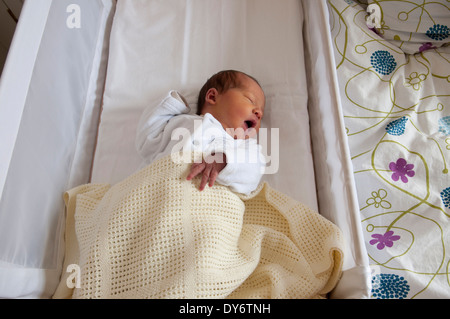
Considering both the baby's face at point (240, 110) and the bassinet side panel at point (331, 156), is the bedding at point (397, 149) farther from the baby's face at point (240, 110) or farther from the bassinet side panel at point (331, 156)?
the baby's face at point (240, 110)

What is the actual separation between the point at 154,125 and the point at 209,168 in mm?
249

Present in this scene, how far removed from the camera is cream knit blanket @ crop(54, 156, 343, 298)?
31.1 inches

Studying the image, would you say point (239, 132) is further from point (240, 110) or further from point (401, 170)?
point (401, 170)

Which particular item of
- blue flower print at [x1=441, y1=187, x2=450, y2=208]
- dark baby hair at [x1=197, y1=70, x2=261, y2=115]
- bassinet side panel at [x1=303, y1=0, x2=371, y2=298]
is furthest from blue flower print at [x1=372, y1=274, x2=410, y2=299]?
dark baby hair at [x1=197, y1=70, x2=261, y2=115]

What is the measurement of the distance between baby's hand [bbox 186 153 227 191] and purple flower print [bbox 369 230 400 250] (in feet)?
1.52

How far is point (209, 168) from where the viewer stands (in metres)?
0.90

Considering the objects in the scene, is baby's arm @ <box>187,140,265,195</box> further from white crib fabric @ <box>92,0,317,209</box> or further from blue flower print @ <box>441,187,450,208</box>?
blue flower print @ <box>441,187,450,208</box>

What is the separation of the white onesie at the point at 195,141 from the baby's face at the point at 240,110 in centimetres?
5

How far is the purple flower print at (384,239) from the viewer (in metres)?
0.98

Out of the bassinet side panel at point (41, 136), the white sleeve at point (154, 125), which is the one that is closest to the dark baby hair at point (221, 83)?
the white sleeve at point (154, 125)

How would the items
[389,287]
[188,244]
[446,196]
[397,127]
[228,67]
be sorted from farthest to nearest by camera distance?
[228,67], [397,127], [446,196], [389,287], [188,244]

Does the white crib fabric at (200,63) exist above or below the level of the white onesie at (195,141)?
above

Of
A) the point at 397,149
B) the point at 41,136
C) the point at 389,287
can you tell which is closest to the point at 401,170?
the point at 397,149
